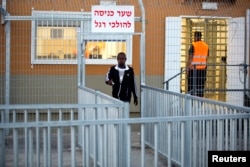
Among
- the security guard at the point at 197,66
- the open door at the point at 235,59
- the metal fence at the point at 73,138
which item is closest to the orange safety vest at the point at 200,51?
the security guard at the point at 197,66

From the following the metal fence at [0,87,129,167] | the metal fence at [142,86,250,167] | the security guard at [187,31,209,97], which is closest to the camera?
the metal fence at [0,87,129,167]

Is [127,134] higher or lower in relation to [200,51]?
lower

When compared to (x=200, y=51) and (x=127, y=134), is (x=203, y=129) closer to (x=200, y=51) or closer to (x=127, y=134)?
(x=127, y=134)

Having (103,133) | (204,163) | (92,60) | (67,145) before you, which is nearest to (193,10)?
(92,60)

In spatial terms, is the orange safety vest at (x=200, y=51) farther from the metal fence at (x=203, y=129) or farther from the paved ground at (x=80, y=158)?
the metal fence at (x=203, y=129)

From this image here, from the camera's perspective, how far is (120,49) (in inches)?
489

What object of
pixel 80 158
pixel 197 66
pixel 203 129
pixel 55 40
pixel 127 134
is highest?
pixel 55 40

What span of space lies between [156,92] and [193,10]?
14.1ft

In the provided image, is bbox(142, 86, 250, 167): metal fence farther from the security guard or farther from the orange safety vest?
the orange safety vest

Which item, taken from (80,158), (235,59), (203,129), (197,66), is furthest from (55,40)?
(203,129)

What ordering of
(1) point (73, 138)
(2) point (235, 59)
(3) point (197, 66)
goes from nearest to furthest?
(1) point (73, 138), (3) point (197, 66), (2) point (235, 59)

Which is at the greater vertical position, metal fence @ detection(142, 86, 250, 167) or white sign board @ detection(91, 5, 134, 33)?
white sign board @ detection(91, 5, 134, 33)

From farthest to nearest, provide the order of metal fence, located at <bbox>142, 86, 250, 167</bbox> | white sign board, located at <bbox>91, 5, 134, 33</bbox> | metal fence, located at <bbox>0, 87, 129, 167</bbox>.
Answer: white sign board, located at <bbox>91, 5, 134, 33</bbox> → metal fence, located at <bbox>142, 86, 250, 167</bbox> → metal fence, located at <bbox>0, 87, 129, 167</bbox>

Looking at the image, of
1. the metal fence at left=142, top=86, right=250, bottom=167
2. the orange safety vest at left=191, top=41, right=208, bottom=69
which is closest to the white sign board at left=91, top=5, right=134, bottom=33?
the metal fence at left=142, top=86, right=250, bottom=167
